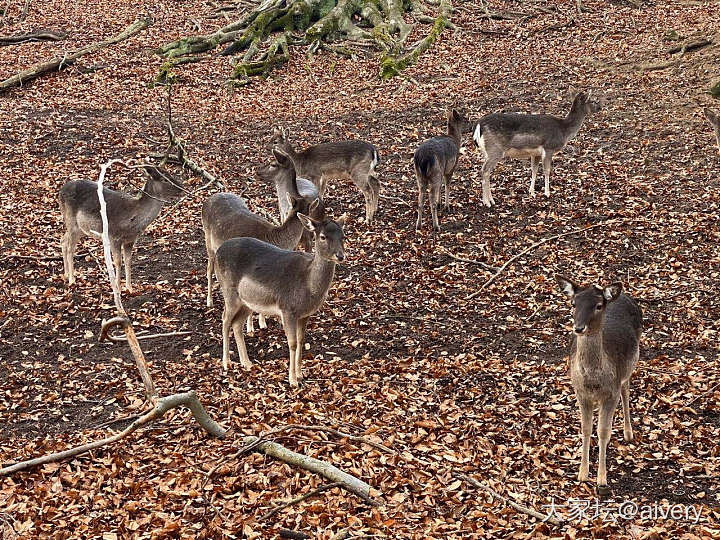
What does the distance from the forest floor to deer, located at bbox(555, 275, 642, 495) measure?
470 mm

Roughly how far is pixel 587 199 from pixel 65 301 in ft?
24.8

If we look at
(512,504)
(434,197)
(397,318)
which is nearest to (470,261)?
(434,197)

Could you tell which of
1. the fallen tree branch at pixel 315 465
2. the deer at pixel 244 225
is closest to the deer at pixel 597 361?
the fallen tree branch at pixel 315 465

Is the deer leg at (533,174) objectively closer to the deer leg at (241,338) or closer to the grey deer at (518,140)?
the grey deer at (518,140)

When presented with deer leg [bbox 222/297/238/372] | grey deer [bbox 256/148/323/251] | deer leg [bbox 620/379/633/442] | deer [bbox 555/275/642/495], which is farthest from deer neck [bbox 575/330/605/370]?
grey deer [bbox 256/148/323/251]

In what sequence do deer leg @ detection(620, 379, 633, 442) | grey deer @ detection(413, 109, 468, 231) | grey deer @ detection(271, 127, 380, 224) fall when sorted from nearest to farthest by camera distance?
deer leg @ detection(620, 379, 633, 442) < grey deer @ detection(413, 109, 468, 231) < grey deer @ detection(271, 127, 380, 224)

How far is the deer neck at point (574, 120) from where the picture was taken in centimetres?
1290

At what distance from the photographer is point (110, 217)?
10383mm

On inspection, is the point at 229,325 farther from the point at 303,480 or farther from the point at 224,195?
the point at 303,480

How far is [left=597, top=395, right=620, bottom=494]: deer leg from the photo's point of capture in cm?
623

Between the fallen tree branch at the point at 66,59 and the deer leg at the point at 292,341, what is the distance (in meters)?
13.4

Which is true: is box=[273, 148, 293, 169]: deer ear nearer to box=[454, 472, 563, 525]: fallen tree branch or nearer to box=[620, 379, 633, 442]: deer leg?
box=[620, 379, 633, 442]: deer leg

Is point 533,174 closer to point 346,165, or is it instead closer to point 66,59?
point 346,165

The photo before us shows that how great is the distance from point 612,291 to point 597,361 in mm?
564
